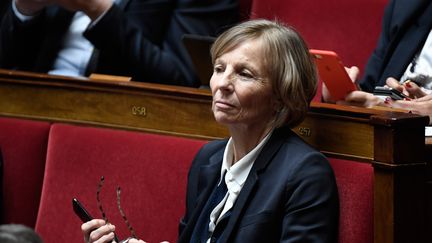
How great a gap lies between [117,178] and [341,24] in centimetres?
70

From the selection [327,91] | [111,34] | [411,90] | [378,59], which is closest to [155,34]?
[111,34]

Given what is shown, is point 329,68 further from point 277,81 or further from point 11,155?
point 11,155

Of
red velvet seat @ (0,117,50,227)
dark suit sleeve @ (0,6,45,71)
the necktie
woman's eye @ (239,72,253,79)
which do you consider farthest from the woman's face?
dark suit sleeve @ (0,6,45,71)

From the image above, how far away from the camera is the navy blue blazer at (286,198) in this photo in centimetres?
131

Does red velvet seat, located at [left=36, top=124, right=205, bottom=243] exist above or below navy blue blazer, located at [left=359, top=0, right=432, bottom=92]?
below

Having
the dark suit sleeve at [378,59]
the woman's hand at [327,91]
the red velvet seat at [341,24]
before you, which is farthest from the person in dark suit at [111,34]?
the woman's hand at [327,91]

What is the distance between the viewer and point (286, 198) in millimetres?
1339

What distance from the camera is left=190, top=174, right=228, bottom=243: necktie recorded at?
1433 mm

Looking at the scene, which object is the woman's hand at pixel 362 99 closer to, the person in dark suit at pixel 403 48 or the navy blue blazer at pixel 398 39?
the person in dark suit at pixel 403 48

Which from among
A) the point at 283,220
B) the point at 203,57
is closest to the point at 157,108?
the point at 203,57

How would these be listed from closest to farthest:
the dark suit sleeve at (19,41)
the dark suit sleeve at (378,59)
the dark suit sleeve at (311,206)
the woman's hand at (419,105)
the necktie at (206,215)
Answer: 1. the dark suit sleeve at (311,206)
2. the necktie at (206,215)
3. the woman's hand at (419,105)
4. the dark suit sleeve at (378,59)
5. the dark suit sleeve at (19,41)

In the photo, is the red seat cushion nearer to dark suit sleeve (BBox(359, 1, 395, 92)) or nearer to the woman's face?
the woman's face

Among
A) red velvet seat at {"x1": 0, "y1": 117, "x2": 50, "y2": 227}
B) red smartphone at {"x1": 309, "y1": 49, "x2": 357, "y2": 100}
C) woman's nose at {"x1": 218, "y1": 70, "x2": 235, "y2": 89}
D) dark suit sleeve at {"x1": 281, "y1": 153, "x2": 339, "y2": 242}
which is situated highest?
woman's nose at {"x1": 218, "y1": 70, "x2": 235, "y2": 89}

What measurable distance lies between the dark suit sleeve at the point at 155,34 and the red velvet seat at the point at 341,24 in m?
0.12
